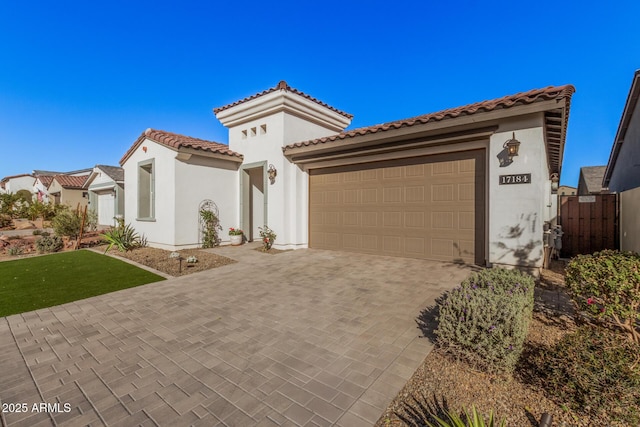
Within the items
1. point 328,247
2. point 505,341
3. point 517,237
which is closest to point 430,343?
point 505,341

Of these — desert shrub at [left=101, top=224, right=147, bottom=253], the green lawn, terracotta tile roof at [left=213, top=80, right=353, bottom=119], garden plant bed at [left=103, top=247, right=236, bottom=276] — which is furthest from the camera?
desert shrub at [left=101, top=224, right=147, bottom=253]

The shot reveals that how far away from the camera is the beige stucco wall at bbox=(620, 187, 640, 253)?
6.58 m

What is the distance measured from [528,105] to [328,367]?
659 cm

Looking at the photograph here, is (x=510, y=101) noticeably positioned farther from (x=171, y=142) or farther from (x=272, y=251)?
(x=171, y=142)

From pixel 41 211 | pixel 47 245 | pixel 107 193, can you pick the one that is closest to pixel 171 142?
pixel 47 245

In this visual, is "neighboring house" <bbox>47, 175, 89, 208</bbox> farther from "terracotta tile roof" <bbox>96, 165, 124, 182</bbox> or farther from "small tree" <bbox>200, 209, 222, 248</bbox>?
"small tree" <bbox>200, 209, 222, 248</bbox>

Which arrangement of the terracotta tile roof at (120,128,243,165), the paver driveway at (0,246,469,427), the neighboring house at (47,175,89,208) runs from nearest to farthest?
1. the paver driveway at (0,246,469,427)
2. the terracotta tile roof at (120,128,243,165)
3. the neighboring house at (47,175,89,208)

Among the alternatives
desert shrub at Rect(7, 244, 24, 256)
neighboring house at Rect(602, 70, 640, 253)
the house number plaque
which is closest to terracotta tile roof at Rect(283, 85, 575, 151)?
the house number plaque

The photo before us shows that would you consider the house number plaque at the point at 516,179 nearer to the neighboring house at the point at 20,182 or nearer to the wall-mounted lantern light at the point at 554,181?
the wall-mounted lantern light at the point at 554,181

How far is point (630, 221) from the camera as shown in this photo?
7250mm

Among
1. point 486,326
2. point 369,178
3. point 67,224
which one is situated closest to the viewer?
point 486,326

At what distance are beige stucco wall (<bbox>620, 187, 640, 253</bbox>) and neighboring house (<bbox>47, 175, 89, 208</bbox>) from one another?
3230 cm

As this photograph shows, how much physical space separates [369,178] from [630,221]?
698 cm

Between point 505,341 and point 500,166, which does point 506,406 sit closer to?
point 505,341
